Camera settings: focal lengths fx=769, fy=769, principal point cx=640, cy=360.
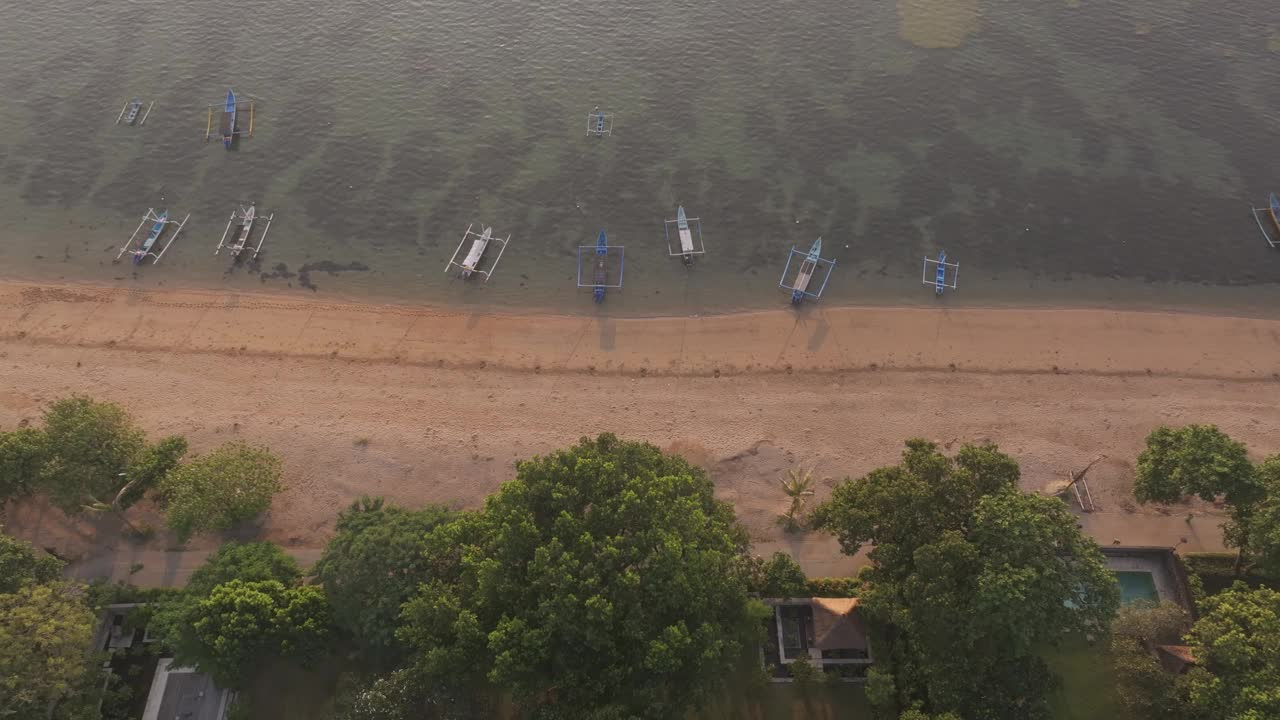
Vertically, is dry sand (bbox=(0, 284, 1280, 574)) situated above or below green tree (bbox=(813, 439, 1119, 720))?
above

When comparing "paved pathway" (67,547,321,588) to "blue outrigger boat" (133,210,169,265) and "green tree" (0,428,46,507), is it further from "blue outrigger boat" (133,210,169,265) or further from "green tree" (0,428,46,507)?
"blue outrigger boat" (133,210,169,265)

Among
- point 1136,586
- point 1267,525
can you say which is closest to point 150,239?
point 1136,586

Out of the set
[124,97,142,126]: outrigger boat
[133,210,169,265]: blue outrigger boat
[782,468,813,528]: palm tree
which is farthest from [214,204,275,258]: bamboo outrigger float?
[782,468,813,528]: palm tree

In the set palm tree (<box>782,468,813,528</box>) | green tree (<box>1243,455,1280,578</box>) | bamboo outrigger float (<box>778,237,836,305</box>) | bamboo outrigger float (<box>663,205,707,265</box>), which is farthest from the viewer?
bamboo outrigger float (<box>663,205,707,265</box>)

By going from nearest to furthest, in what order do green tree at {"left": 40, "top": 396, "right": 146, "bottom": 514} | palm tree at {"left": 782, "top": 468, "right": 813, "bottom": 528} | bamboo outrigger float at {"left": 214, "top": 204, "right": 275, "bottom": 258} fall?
green tree at {"left": 40, "top": 396, "right": 146, "bottom": 514} < palm tree at {"left": 782, "top": 468, "right": 813, "bottom": 528} < bamboo outrigger float at {"left": 214, "top": 204, "right": 275, "bottom": 258}

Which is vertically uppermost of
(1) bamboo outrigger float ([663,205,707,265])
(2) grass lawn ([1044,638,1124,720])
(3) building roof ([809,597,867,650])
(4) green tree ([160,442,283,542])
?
(1) bamboo outrigger float ([663,205,707,265])

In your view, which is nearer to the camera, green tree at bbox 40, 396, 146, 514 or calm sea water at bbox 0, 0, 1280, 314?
green tree at bbox 40, 396, 146, 514

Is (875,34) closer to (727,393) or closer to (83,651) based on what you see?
(727,393)

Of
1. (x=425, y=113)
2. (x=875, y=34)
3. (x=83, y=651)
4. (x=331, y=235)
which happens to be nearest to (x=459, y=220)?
(x=331, y=235)
